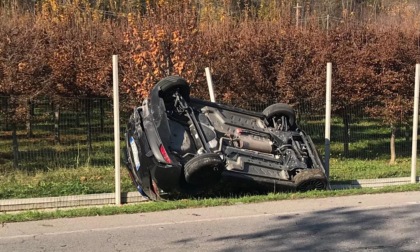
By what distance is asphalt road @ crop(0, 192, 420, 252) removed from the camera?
5.73 meters

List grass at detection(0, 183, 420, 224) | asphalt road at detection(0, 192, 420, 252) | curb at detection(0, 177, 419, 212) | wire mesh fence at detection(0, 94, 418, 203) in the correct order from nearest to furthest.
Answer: asphalt road at detection(0, 192, 420, 252) → grass at detection(0, 183, 420, 224) → curb at detection(0, 177, 419, 212) → wire mesh fence at detection(0, 94, 418, 203)

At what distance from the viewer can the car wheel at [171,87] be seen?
8.58 metres

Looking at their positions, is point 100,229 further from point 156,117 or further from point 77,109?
point 77,109

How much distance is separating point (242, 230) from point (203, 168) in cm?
121

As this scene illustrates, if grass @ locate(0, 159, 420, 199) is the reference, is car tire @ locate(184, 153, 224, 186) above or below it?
above

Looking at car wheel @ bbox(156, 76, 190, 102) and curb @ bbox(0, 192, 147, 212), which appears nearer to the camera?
curb @ bbox(0, 192, 147, 212)

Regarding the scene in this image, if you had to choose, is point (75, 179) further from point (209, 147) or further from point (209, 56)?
point (209, 56)

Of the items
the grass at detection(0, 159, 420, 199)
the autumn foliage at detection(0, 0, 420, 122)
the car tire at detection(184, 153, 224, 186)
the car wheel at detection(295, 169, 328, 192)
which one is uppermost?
the autumn foliage at detection(0, 0, 420, 122)

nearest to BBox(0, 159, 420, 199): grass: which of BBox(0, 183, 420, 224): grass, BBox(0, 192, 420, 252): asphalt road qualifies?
BBox(0, 183, 420, 224): grass

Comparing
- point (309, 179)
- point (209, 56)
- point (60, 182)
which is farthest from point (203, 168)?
point (209, 56)

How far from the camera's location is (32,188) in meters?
9.46

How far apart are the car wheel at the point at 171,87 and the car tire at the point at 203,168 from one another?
167cm

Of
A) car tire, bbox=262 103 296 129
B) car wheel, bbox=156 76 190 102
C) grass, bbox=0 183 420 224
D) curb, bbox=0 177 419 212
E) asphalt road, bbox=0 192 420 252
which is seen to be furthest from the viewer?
car tire, bbox=262 103 296 129

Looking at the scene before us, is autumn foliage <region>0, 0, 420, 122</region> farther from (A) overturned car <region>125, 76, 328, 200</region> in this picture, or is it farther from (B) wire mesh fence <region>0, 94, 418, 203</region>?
(A) overturned car <region>125, 76, 328, 200</region>
